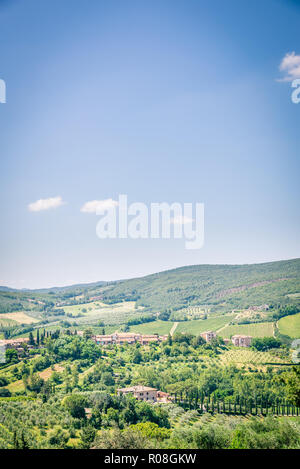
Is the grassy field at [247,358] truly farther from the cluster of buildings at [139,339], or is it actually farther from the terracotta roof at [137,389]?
the terracotta roof at [137,389]

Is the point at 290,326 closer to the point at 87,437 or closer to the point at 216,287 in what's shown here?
the point at 87,437

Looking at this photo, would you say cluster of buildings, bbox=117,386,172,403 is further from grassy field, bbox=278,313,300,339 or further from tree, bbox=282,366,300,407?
grassy field, bbox=278,313,300,339

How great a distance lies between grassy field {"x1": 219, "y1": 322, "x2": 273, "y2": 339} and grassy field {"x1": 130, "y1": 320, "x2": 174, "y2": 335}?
1055 centimetres

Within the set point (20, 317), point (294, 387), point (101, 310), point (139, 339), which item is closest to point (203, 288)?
point (101, 310)

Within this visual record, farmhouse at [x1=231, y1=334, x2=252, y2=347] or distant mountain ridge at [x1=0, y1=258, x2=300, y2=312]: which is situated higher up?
distant mountain ridge at [x1=0, y1=258, x2=300, y2=312]

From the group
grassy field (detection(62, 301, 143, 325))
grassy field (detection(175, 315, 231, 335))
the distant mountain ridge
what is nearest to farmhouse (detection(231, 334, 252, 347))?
grassy field (detection(175, 315, 231, 335))

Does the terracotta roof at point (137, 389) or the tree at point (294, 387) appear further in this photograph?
the terracotta roof at point (137, 389)

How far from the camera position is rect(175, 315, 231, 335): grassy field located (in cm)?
5944

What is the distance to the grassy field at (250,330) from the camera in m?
50.5

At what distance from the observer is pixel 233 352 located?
42.4 meters

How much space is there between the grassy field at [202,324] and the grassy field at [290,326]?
10.3m

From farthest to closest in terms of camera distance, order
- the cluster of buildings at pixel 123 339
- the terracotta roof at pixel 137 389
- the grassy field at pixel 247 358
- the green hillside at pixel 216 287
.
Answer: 1. the green hillside at pixel 216 287
2. the cluster of buildings at pixel 123 339
3. the grassy field at pixel 247 358
4. the terracotta roof at pixel 137 389

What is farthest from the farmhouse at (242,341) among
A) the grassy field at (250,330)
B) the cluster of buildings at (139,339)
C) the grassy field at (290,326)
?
the grassy field at (290,326)
